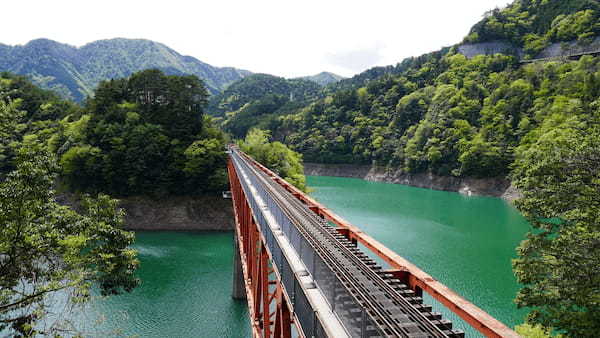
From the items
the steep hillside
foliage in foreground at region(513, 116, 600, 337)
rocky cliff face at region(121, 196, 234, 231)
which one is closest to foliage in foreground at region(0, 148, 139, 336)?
foliage in foreground at region(513, 116, 600, 337)

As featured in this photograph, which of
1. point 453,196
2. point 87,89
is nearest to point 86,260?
point 453,196

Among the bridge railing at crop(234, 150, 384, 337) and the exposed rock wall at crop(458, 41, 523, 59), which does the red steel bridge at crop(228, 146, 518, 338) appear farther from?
the exposed rock wall at crop(458, 41, 523, 59)

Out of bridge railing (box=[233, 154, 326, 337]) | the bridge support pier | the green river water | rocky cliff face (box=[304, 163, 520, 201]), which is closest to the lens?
bridge railing (box=[233, 154, 326, 337])

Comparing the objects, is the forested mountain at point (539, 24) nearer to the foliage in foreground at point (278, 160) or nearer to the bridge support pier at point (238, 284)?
the foliage in foreground at point (278, 160)

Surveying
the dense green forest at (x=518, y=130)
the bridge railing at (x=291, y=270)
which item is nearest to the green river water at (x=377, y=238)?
the dense green forest at (x=518, y=130)

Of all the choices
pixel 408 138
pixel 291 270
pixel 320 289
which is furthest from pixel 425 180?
pixel 320 289

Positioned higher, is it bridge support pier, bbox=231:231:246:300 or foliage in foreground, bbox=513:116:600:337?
foliage in foreground, bbox=513:116:600:337
